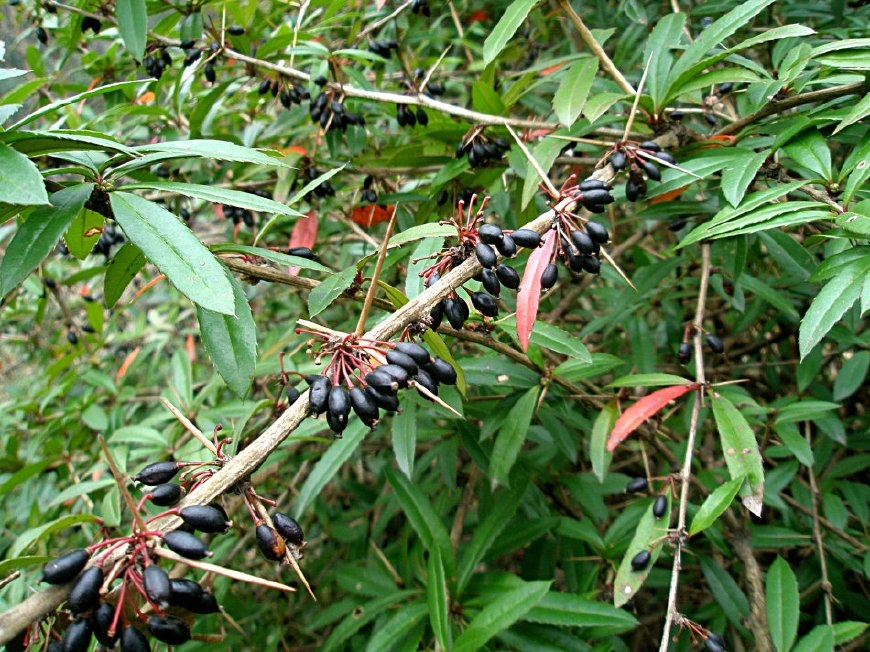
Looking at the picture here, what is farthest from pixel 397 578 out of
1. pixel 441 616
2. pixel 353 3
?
pixel 353 3

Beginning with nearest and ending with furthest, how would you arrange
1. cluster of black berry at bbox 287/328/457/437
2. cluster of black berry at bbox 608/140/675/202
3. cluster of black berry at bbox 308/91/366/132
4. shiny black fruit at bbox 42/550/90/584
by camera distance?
shiny black fruit at bbox 42/550/90/584
cluster of black berry at bbox 287/328/457/437
cluster of black berry at bbox 608/140/675/202
cluster of black berry at bbox 308/91/366/132

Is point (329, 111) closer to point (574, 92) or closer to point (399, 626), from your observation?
point (574, 92)

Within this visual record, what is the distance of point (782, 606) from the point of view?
1688mm

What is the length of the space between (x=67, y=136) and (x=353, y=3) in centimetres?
213

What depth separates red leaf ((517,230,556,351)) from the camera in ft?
3.36

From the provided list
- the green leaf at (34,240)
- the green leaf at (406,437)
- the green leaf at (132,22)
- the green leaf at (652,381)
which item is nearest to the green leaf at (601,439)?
the green leaf at (652,381)

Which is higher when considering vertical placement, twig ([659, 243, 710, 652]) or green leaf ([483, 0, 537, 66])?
green leaf ([483, 0, 537, 66])

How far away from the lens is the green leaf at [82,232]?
4.17 ft

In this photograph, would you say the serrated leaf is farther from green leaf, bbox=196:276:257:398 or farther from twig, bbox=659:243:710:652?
green leaf, bbox=196:276:257:398

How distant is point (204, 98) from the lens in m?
2.02

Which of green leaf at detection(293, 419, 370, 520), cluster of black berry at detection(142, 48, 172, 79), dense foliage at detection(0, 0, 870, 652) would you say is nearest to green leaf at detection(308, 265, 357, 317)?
dense foliage at detection(0, 0, 870, 652)

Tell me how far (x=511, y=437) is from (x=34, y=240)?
1.17 metres

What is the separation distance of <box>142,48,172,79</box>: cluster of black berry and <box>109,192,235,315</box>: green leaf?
1.33 meters

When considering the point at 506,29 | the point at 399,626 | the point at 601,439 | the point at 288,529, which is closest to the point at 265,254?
the point at 288,529
